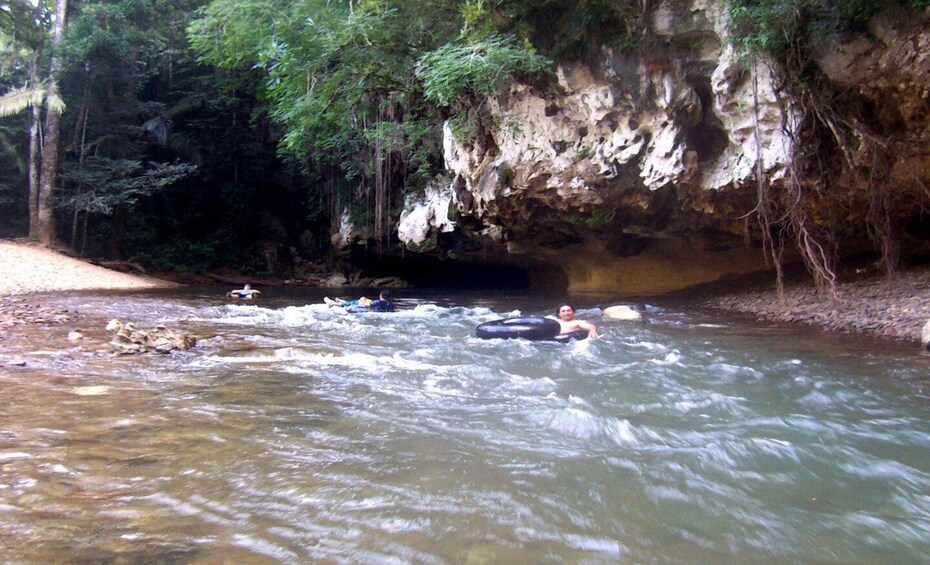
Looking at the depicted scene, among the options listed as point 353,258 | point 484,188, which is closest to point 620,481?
point 484,188

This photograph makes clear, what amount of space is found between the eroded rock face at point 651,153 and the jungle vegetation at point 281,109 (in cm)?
46

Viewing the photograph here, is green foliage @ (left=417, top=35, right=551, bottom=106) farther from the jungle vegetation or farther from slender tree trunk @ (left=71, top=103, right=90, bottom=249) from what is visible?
slender tree trunk @ (left=71, top=103, right=90, bottom=249)

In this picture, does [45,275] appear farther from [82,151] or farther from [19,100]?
[82,151]

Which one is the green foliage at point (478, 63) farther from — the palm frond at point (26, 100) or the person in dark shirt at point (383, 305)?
the palm frond at point (26, 100)

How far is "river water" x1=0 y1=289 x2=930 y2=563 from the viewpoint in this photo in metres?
2.18

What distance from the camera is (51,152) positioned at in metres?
17.5

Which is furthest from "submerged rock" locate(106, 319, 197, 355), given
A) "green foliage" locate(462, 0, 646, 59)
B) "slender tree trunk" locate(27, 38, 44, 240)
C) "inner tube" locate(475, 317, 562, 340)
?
"slender tree trunk" locate(27, 38, 44, 240)

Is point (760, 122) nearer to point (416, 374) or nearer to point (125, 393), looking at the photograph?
point (416, 374)

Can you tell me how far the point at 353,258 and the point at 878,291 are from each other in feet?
59.2

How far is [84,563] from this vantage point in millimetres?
1906

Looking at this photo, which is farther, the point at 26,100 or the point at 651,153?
the point at 26,100

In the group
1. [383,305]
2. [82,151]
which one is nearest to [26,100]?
[82,151]

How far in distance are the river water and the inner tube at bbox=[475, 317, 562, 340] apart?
153 cm

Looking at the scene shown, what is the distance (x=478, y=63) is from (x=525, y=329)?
394cm
